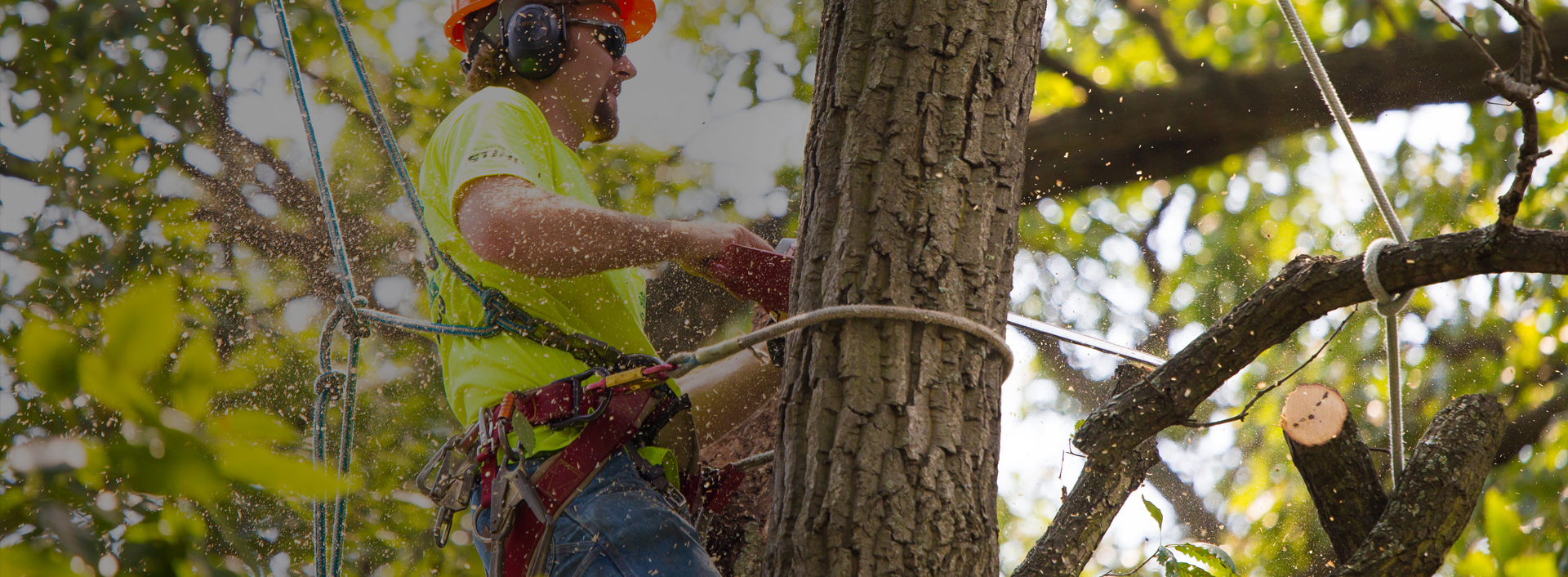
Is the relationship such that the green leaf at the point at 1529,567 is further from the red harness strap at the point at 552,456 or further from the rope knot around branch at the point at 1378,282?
the red harness strap at the point at 552,456

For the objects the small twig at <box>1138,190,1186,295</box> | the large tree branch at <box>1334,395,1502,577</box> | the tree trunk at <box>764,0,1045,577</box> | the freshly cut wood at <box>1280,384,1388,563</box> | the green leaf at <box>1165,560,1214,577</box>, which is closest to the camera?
the tree trunk at <box>764,0,1045,577</box>

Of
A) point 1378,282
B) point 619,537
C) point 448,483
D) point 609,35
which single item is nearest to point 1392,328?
point 1378,282

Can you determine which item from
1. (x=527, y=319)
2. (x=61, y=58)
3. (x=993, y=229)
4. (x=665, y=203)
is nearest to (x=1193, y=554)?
(x=993, y=229)

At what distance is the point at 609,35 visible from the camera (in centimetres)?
179

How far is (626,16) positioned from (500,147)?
94cm

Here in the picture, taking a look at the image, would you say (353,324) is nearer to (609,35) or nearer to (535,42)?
(535,42)

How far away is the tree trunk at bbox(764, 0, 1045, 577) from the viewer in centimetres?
99

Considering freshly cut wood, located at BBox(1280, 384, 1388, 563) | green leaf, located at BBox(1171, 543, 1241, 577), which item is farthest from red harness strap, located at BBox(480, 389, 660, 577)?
freshly cut wood, located at BBox(1280, 384, 1388, 563)

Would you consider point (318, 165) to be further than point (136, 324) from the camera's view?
Yes

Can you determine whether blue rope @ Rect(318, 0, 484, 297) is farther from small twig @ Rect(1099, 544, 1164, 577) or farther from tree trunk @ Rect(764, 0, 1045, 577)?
small twig @ Rect(1099, 544, 1164, 577)

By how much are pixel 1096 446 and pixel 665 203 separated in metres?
3.27

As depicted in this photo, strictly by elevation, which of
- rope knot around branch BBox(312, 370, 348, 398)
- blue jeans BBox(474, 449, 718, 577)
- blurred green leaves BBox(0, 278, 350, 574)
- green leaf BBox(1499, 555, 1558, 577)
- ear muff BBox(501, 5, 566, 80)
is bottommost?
blurred green leaves BBox(0, 278, 350, 574)

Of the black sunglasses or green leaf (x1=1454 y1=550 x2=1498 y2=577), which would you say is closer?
green leaf (x1=1454 y1=550 x2=1498 y2=577)

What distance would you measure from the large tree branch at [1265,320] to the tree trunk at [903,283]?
0.47 m
